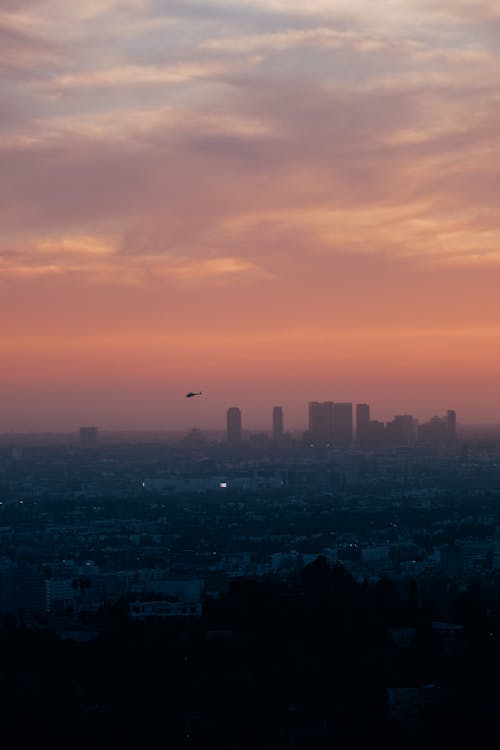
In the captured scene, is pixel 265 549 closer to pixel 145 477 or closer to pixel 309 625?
pixel 309 625

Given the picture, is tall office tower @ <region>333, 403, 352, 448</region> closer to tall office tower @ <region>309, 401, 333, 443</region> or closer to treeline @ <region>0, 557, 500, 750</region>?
tall office tower @ <region>309, 401, 333, 443</region>

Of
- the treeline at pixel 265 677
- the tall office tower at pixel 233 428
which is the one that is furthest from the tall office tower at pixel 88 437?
the treeline at pixel 265 677

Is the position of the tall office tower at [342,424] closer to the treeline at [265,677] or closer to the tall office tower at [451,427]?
the tall office tower at [451,427]

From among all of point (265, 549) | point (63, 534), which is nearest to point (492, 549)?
point (265, 549)

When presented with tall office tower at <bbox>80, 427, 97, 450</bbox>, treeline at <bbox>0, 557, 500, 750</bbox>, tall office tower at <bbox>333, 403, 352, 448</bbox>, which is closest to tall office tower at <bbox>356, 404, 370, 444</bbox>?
tall office tower at <bbox>333, 403, 352, 448</bbox>

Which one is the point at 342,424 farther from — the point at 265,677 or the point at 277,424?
the point at 265,677

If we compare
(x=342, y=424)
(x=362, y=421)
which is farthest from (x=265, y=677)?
(x=362, y=421)
